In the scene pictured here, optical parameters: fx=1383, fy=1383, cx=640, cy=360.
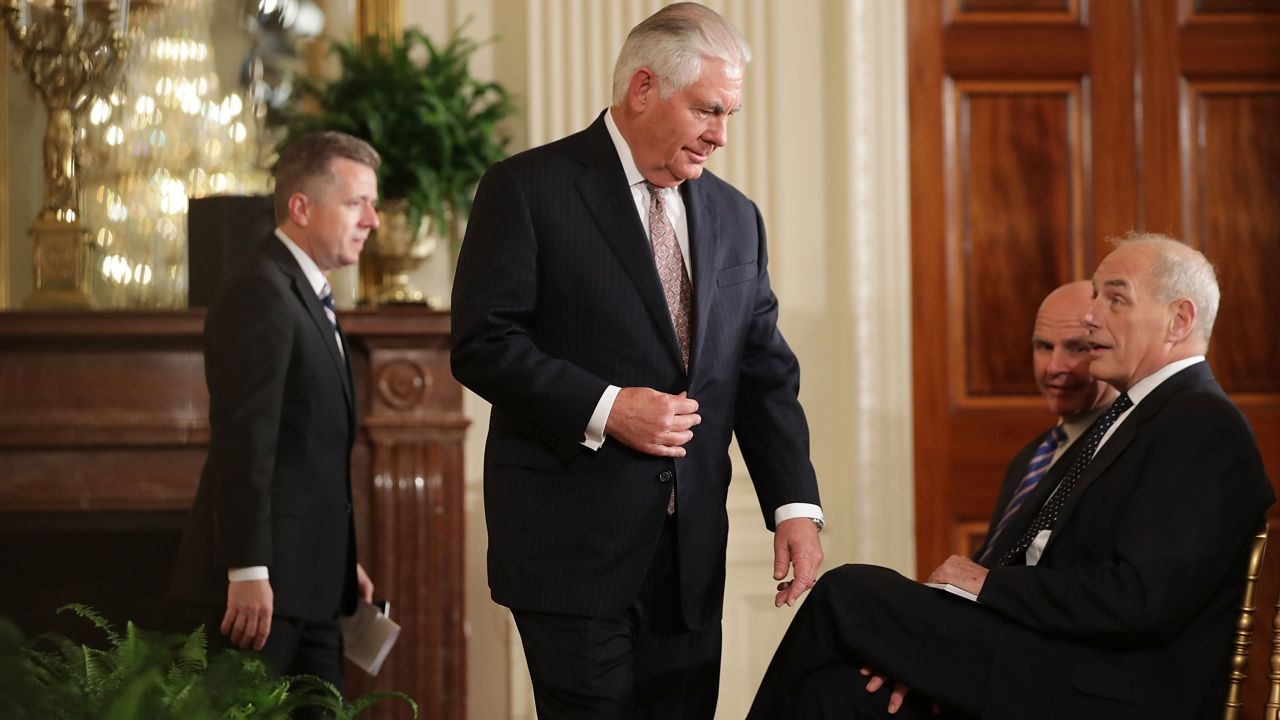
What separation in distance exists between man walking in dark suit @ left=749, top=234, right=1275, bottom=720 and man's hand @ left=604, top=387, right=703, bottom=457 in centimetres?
39

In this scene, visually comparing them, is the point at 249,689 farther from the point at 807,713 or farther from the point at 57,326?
the point at 57,326

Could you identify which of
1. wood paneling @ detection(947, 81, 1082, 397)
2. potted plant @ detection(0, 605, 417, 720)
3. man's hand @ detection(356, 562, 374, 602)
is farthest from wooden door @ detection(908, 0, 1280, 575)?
potted plant @ detection(0, 605, 417, 720)

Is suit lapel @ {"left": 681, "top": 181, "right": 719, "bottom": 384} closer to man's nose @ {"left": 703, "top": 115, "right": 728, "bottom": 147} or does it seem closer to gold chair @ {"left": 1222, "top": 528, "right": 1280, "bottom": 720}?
man's nose @ {"left": 703, "top": 115, "right": 728, "bottom": 147}

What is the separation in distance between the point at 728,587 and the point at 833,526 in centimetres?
38

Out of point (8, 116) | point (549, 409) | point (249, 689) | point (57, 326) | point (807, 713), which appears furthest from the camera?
point (8, 116)

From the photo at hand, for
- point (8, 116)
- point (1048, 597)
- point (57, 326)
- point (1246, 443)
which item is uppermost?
point (8, 116)

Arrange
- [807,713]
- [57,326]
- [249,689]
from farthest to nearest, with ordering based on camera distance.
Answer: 1. [57,326]
2. [807,713]
3. [249,689]

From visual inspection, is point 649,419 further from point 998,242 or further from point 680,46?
point 998,242

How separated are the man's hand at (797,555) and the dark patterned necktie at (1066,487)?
14.3 inches

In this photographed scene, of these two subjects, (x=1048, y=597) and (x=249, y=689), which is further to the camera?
(x=1048, y=597)

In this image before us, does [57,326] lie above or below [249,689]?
above

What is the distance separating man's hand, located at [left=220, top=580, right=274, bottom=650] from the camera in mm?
2615

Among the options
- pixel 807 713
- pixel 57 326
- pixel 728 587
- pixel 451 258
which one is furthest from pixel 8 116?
pixel 807 713

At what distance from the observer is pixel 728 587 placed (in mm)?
4254
